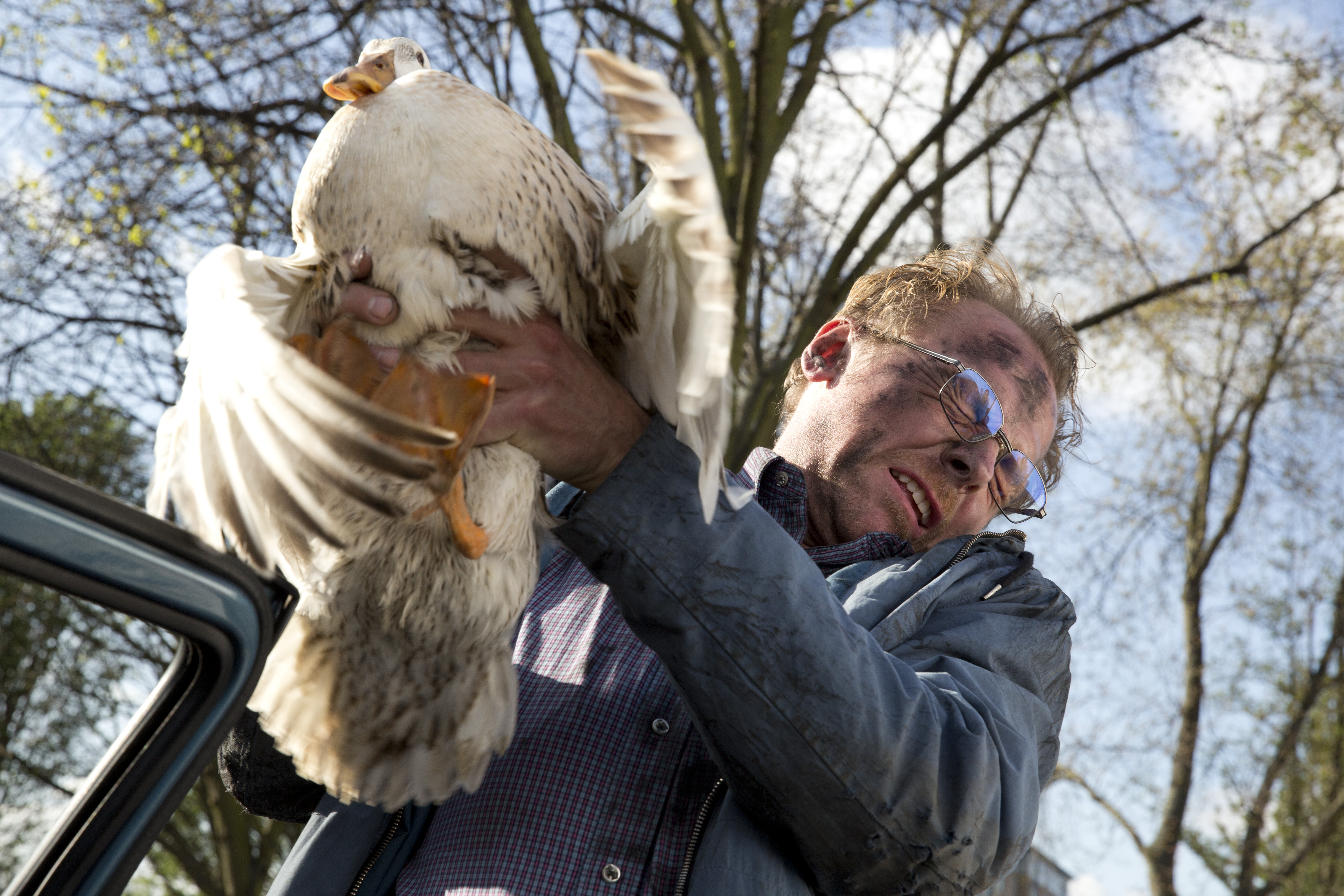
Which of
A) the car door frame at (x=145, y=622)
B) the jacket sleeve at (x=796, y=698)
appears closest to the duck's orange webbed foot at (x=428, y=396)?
the jacket sleeve at (x=796, y=698)

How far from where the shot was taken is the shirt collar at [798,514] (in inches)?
80.8

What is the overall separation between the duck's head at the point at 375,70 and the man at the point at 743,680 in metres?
0.34

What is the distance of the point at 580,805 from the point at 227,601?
3.00 ft

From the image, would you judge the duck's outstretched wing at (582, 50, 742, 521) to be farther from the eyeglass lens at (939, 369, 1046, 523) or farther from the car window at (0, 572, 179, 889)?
the car window at (0, 572, 179, 889)

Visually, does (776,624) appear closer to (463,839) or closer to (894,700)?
(894,700)

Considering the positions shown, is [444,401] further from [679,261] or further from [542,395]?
[679,261]

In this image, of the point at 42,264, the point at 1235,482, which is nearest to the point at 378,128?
the point at 42,264

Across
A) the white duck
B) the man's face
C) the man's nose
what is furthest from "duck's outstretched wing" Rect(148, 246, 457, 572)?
the man's nose

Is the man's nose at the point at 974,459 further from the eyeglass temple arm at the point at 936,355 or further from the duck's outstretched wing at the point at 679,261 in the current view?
the duck's outstretched wing at the point at 679,261

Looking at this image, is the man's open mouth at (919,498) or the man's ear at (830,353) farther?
the man's ear at (830,353)

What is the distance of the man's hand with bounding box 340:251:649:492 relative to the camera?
139 centimetres

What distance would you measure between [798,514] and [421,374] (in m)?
1.07

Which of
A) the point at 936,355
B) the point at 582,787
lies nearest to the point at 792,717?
the point at 582,787

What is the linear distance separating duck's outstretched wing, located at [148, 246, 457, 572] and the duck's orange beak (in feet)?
1.20
